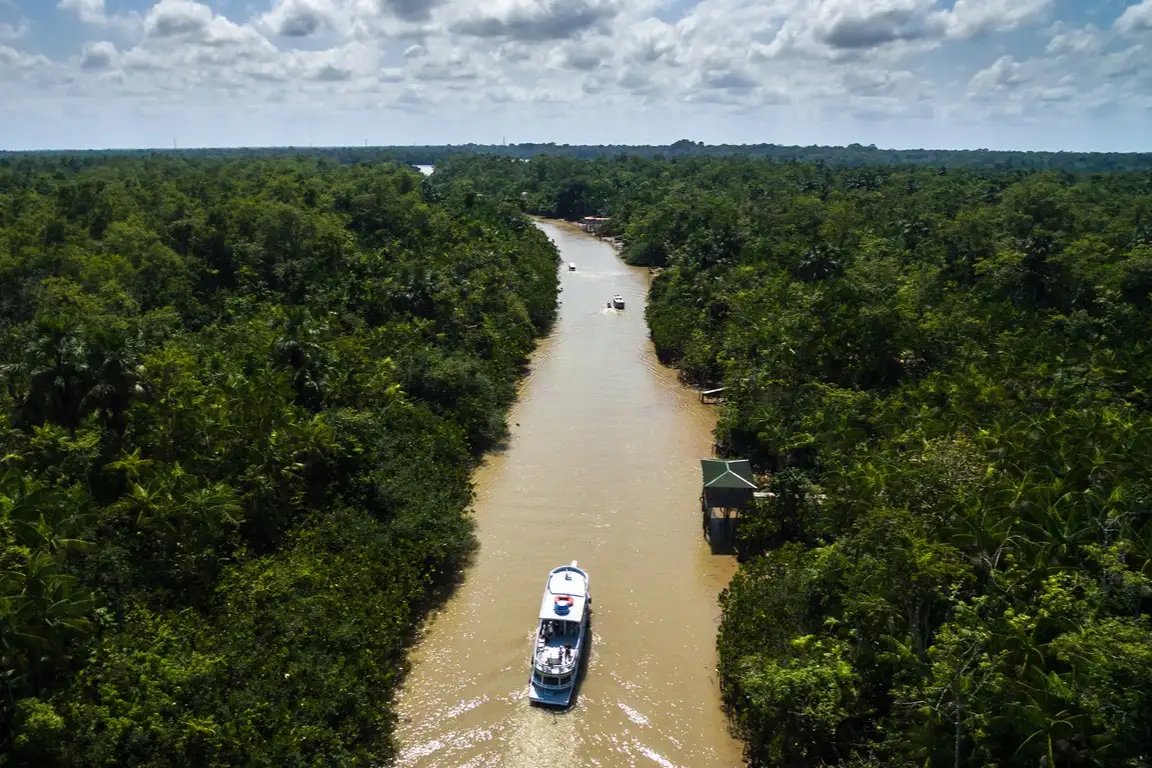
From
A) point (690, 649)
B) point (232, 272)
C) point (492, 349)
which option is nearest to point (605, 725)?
point (690, 649)

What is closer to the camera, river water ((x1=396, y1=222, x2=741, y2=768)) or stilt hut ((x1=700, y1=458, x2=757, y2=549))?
river water ((x1=396, y1=222, x2=741, y2=768))

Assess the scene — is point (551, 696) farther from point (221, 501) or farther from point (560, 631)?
point (221, 501)

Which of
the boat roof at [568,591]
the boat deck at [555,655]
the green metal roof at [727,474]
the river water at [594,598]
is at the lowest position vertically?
the river water at [594,598]

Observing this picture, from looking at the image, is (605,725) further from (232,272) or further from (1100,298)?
(232,272)

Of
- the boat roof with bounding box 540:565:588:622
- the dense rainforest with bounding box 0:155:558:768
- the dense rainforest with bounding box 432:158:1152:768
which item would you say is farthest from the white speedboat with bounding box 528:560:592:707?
the dense rainforest with bounding box 432:158:1152:768

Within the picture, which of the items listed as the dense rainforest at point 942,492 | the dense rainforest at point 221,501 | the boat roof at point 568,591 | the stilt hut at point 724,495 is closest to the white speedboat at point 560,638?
the boat roof at point 568,591

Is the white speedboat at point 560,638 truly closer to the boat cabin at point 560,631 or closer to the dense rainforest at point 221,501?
the boat cabin at point 560,631

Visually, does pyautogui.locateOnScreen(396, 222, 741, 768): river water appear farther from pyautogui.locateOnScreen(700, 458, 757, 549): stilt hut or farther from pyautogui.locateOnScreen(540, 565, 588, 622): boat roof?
pyautogui.locateOnScreen(540, 565, 588, 622): boat roof
